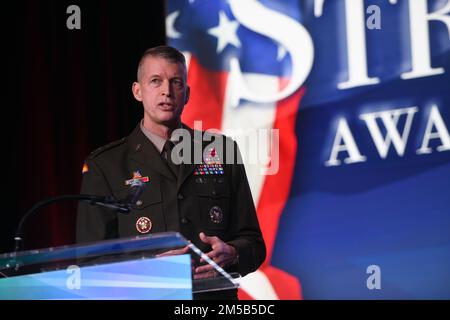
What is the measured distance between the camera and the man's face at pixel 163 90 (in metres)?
2.55

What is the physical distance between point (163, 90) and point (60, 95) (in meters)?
1.58

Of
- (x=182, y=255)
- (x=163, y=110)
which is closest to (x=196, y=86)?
(x=163, y=110)

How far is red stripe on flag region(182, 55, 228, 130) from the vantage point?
12.8 feet

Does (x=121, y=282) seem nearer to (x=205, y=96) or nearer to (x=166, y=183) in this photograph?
(x=166, y=183)

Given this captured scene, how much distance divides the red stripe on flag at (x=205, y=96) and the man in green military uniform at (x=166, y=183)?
1.23 m

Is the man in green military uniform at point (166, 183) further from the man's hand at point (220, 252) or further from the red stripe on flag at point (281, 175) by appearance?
the red stripe on flag at point (281, 175)

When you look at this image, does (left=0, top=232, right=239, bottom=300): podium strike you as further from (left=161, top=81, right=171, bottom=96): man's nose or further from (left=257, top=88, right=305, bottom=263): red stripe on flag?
(left=257, top=88, right=305, bottom=263): red stripe on flag

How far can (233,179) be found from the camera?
265cm

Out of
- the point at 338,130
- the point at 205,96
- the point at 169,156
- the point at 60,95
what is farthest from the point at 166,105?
the point at 60,95

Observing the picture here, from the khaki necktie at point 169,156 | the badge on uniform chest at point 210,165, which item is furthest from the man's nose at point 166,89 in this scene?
the badge on uniform chest at point 210,165

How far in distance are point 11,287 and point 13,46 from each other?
7.89 feet

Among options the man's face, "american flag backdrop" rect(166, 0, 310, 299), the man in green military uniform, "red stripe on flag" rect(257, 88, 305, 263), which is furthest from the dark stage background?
the man's face

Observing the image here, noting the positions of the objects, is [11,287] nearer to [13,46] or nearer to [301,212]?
[301,212]

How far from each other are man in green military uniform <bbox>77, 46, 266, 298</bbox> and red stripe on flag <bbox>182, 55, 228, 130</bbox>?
1225mm
